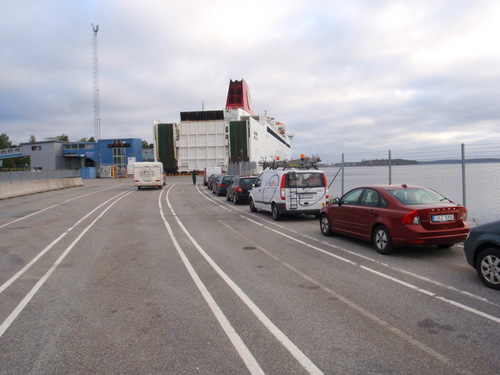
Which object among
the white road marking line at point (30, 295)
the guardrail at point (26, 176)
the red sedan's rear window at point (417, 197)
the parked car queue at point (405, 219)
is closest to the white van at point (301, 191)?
the parked car queue at point (405, 219)

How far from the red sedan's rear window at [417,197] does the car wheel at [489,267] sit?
2.08 metres

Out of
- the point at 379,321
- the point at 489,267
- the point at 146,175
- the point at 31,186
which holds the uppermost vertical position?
the point at 146,175

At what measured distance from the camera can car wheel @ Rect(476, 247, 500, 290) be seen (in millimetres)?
5301

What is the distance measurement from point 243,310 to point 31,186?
96.7 ft

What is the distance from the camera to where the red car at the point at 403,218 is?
7.13 meters

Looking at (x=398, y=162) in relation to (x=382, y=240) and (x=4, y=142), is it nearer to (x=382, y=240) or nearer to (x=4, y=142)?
(x=382, y=240)

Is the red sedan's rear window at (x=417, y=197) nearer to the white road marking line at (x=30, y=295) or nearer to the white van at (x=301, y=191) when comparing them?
the white van at (x=301, y=191)

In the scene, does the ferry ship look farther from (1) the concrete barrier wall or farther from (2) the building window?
(2) the building window

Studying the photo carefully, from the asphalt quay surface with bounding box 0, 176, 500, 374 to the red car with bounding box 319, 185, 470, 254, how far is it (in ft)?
1.24

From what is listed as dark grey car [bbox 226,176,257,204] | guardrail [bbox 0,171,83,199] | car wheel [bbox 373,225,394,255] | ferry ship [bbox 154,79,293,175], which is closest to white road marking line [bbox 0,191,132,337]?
car wheel [bbox 373,225,394,255]

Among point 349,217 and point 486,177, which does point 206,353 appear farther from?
point 486,177

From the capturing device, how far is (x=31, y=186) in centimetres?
2927

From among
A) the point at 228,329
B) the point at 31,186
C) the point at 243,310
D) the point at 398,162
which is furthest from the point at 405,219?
the point at 31,186

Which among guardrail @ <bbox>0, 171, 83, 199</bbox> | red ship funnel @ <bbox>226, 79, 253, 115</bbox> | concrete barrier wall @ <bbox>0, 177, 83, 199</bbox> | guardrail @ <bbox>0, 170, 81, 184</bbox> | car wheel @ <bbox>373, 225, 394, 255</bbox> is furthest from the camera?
red ship funnel @ <bbox>226, 79, 253, 115</bbox>
